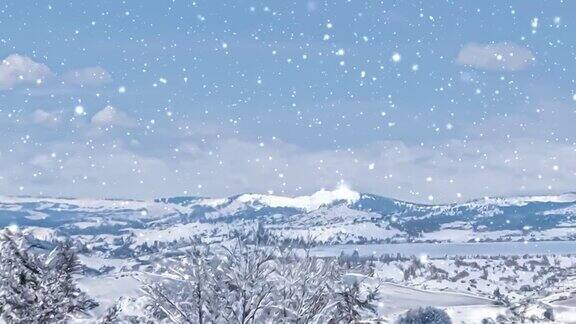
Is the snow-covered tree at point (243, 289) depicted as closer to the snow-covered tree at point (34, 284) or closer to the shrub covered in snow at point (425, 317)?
the snow-covered tree at point (34, 284)

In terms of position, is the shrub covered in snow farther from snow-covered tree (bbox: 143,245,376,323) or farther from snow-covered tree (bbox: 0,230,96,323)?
snow-covered tree (bbox: 143,245,376,323)

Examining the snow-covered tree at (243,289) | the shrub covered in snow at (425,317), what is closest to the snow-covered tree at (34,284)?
the snow-covered tree at (243,289)

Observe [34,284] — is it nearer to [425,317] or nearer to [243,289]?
[243,289]

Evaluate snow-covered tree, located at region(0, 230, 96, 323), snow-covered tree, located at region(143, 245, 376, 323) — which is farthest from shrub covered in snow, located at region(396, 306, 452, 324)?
snow-covered tree, located at region(143, 245, 376, 323)

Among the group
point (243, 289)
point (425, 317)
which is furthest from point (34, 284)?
point (425, 317)

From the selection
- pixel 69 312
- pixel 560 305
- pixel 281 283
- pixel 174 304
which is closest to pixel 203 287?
pixel 174 304

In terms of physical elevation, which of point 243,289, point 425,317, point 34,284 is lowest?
point 425,317

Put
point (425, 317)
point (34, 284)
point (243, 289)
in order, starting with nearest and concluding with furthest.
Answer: point (243, 289) < point (34, 284) < point (425, 317)

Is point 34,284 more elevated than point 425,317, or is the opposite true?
point 34,284

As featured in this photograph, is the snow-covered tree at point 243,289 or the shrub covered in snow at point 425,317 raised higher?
the snow-covered tree at point 243,289

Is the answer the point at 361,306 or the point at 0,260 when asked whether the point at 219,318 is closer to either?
the point at 0,260

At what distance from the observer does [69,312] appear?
21531 millimetres

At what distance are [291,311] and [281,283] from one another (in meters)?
0.84

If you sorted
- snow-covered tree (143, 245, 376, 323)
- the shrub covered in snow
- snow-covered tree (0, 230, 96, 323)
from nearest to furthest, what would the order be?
snow-covered tree (143, 245, 376, 323), snow-covered tree (0, 230, 96, 323), the shrub covered in snow
